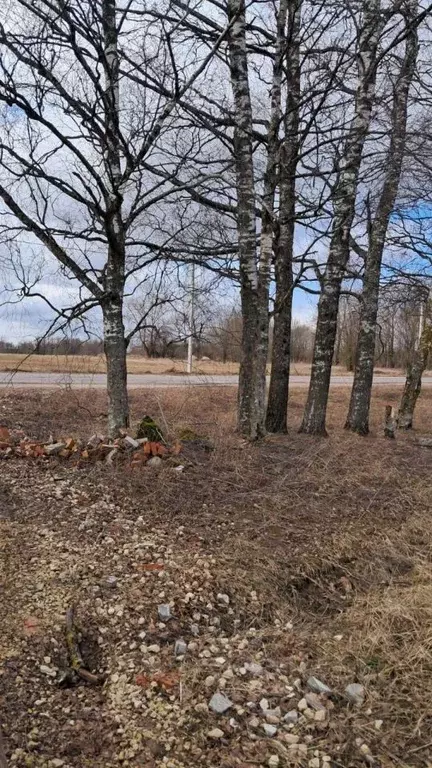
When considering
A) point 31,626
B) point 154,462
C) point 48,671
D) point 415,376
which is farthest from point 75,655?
point 415,376

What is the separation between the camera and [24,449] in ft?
17.9

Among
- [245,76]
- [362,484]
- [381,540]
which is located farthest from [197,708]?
[245,76]

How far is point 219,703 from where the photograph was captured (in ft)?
7.47

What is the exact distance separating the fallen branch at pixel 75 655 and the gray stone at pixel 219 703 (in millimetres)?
553

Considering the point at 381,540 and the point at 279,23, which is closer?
the point at 381,540

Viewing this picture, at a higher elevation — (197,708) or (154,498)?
(154,498)

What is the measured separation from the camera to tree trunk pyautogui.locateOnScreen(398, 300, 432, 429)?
10547mm

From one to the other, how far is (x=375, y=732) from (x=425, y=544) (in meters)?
2.08

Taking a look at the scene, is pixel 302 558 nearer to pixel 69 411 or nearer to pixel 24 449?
pixel 24 449

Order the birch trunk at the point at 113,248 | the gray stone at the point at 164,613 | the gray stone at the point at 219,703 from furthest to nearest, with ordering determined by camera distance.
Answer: the birch trunk at the point at 113,248
the gray stone at the point at 164,613
the gray stone at the point at 219,703

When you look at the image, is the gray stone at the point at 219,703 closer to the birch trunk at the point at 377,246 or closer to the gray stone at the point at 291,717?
the gray stone at the point at 291,717

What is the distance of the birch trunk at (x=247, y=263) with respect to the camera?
20.3 feet

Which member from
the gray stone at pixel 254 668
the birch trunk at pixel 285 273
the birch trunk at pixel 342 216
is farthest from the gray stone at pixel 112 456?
the birch trunk at pixel 342 216

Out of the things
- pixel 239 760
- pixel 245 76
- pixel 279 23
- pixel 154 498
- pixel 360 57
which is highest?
pixel 279 23
